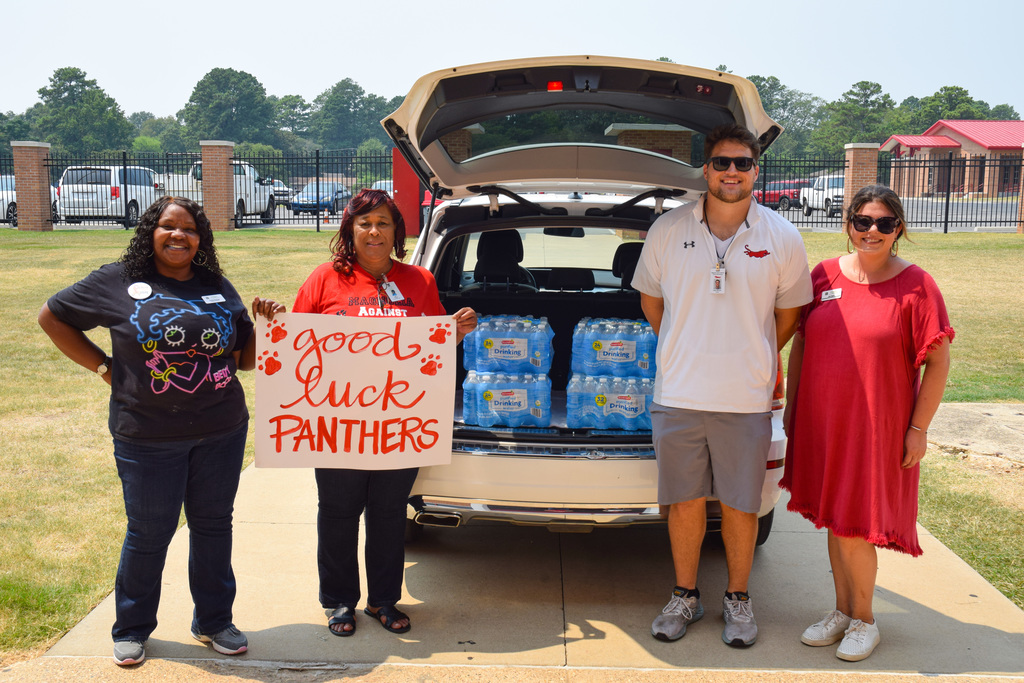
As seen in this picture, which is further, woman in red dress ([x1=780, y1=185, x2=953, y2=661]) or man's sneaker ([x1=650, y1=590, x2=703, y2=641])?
man's sneaker ([x1=650, y1=590, x2=703, y2=641])

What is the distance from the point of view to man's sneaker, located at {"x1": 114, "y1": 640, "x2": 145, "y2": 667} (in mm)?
3230

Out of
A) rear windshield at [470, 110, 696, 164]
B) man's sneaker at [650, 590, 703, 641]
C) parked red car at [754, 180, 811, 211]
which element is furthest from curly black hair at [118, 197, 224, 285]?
parked red car at [754, 180, 811, 211]

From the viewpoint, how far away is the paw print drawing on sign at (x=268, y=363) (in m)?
3.40

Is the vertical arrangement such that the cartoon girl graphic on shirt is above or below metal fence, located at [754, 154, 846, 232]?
below

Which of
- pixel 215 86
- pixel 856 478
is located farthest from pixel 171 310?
pixel 215 86

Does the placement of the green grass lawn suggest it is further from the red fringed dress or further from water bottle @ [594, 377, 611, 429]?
water bottle @ [594, 377, 611, 429]

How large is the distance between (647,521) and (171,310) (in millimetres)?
1989

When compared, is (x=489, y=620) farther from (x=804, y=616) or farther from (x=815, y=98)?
(x=815, y=98)

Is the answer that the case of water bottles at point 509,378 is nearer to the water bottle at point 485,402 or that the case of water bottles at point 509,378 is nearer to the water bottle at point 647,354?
the water bottle at point 485,402

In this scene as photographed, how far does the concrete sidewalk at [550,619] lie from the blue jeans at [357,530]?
0.17 metres

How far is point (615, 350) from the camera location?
3895 millimetres

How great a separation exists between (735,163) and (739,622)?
1787 millimetres

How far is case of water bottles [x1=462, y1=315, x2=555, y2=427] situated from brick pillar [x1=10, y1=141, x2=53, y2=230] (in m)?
26.4

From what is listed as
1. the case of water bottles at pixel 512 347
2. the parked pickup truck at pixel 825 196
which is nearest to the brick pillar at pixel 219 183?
the parked pickup truck at pixel 825 196
